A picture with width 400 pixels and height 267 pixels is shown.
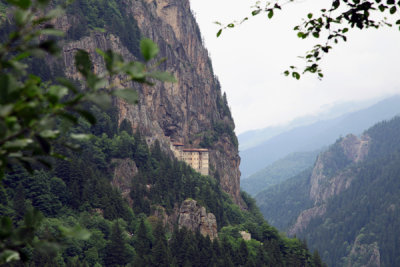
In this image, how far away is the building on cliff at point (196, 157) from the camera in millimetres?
115500

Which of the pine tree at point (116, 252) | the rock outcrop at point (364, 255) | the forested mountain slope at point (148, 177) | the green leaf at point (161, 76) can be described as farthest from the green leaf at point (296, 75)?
the rock outcrop at point (364, 255)

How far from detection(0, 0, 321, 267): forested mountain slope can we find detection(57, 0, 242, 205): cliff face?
282 mm

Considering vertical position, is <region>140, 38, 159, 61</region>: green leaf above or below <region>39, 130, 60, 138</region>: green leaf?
above

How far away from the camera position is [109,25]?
112 m

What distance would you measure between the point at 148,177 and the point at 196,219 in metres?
13.5

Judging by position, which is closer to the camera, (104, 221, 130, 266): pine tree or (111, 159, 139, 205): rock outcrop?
(104, 221, 130, 266): pine tree

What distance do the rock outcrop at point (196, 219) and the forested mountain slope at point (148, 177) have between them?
6.4 inches

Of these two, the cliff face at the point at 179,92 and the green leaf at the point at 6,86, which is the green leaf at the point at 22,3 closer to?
the green leaf at the point at 6,86

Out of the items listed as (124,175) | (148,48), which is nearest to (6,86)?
(148,48)

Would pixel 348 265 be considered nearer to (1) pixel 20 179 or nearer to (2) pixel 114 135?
(2) pixel 114 135

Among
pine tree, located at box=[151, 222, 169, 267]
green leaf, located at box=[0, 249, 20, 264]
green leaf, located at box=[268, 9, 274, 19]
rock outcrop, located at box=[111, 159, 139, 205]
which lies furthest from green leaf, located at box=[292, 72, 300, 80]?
rock outcrop, located at box=[111, 159, 139, 205]

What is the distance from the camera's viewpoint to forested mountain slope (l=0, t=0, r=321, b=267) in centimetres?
6197

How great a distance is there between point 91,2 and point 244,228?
57.0 m

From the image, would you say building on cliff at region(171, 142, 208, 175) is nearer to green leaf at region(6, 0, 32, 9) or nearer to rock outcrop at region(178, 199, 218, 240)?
rock outcrop at region(178, 199, 218, 240)
